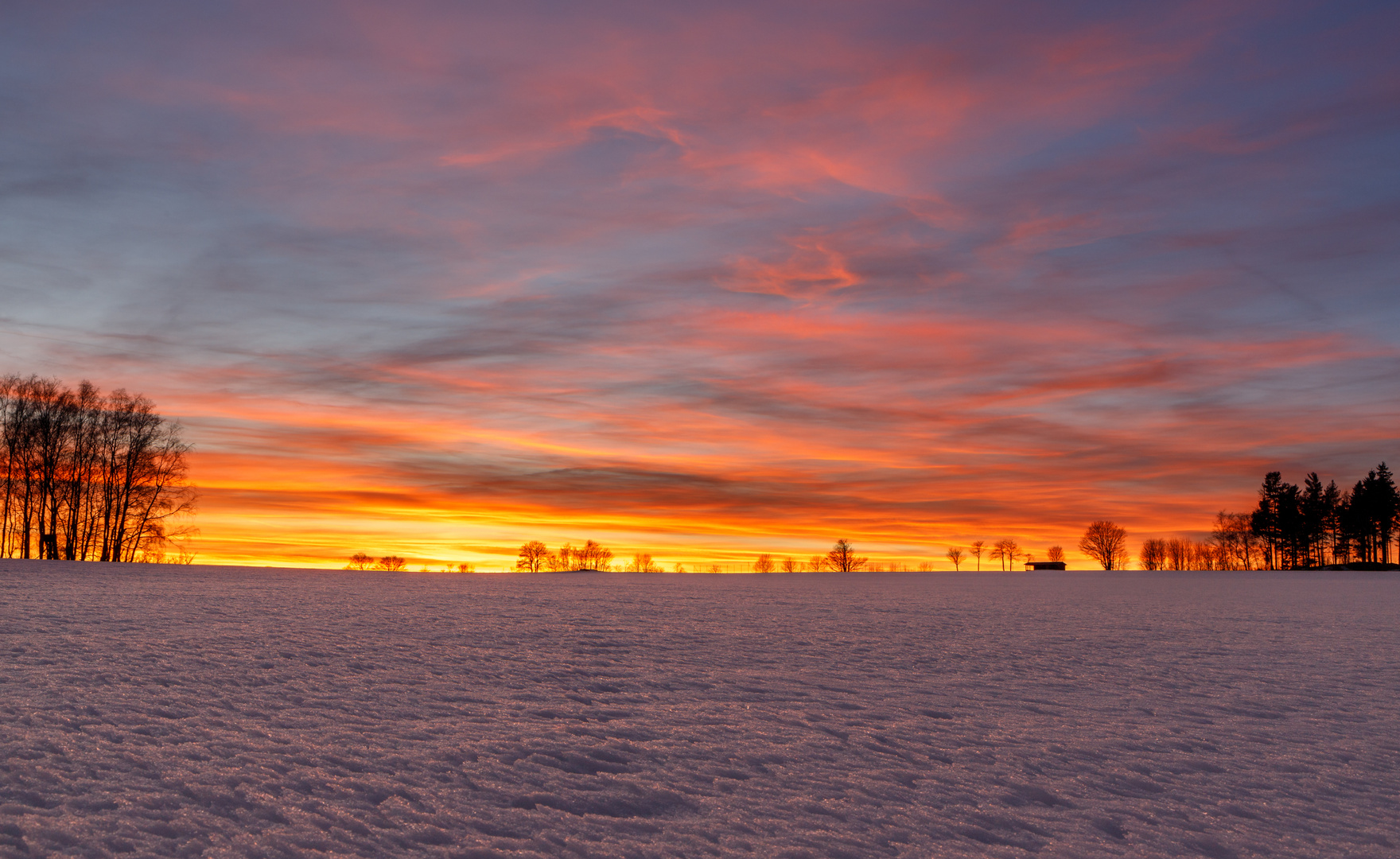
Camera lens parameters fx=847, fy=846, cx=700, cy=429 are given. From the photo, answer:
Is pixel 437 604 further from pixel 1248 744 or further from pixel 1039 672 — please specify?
pixel 1248 744

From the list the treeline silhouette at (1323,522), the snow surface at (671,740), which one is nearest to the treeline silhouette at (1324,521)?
the treeline silhouette at (1323,522)

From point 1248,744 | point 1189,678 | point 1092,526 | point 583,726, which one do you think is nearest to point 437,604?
point 583,726

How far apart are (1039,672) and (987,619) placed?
9.11m

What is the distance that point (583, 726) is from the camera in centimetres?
827

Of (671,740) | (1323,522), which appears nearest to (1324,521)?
(1323,522)

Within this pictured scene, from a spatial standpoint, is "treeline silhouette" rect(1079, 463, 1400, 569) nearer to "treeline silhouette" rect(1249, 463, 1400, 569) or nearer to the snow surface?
"treeline silhouette" rect(1249, 463, 1400, 569)

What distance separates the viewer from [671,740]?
25.9ft

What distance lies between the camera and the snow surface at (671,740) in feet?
18.7

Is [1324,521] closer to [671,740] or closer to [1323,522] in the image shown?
[1323,522]

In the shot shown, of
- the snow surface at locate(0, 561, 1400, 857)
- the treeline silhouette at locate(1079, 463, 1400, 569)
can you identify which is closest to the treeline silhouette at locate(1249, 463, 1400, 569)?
the treeline silhouette at locate(1079, 463, 1400, 569)

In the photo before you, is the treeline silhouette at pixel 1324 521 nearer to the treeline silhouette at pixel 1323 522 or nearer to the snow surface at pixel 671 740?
the treeline silhouette at pixel 1323 522

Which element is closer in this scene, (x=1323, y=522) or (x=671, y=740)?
(x=671, y=740)

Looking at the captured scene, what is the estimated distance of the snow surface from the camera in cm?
569

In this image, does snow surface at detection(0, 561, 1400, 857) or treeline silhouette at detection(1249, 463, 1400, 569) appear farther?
treeline silhouette at detection(1249, 463, 1400, 569)
